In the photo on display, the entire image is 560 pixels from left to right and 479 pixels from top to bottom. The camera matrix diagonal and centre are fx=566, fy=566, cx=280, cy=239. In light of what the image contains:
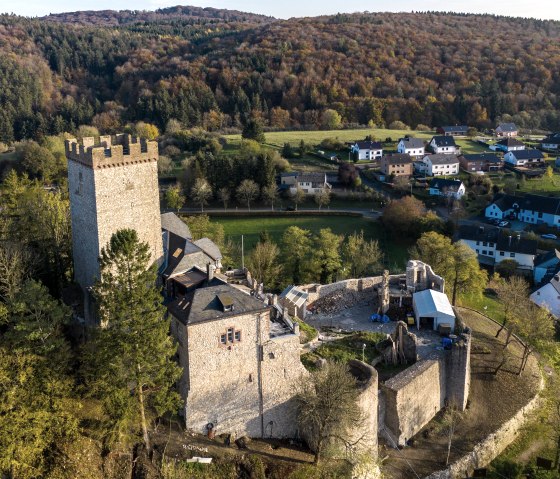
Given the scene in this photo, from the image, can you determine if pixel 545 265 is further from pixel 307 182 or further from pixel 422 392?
pixel 422 392

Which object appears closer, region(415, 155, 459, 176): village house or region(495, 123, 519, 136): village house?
region(415, 155, 459, 176): village house

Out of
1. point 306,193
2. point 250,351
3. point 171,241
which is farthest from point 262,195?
point 250,351

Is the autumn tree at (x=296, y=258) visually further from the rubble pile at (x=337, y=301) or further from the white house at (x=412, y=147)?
the white house at (x=412, y=147)

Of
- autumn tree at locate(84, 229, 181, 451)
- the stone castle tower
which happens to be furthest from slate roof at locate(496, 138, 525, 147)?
autumn tree at locate(84, 229, 181, 451)

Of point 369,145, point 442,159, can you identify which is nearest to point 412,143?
point 369,145

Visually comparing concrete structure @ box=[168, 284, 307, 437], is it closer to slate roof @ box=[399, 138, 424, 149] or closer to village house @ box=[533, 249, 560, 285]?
village house @ box=[533, 249, 560, 285]

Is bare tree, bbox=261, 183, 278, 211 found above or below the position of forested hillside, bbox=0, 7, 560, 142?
below
